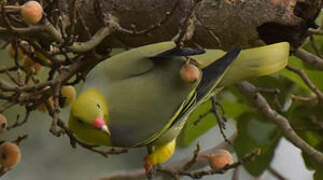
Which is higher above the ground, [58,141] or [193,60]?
[193,60]

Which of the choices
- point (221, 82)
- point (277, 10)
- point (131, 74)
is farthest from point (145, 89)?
point (277, 10)

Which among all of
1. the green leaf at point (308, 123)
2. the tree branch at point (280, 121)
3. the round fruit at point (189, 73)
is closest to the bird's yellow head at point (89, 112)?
the round fruit at point (189, 73)

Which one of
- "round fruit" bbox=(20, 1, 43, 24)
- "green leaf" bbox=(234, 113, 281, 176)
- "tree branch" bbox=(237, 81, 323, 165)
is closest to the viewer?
"round fruit" bbox=(20, 1, 43, 24)

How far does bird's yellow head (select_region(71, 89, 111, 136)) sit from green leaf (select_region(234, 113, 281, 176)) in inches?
24.4

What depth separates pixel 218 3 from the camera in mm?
1471

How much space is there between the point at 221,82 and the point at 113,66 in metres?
0.28

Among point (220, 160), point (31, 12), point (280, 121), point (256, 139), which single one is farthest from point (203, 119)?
point (31, 12)

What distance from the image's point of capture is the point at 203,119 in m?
2.03

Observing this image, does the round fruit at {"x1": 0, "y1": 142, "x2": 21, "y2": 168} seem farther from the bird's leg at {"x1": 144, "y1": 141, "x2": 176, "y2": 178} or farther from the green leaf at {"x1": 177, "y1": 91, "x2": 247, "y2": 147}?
the green leaf at {"x1": 177, "y1": 91, "x2": 247, "y2": 147}

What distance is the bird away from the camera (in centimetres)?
138

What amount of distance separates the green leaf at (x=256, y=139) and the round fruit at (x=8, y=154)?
2.21 ft

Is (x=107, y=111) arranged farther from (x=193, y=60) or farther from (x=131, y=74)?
(x=193, y=60)

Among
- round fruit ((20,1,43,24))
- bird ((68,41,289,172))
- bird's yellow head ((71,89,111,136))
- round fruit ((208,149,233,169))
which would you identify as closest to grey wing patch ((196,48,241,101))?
bird ((68,41,289,172))

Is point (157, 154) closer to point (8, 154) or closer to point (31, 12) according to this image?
point (8, 154)
